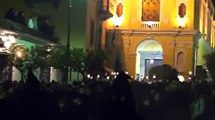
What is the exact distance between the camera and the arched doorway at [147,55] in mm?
71062

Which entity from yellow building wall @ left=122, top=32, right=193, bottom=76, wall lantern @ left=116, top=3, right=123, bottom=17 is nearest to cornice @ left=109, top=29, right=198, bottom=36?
yellow building wall @ left=122, top=32, right=193, bottom=76

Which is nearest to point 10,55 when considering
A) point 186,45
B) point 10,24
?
point 10,24

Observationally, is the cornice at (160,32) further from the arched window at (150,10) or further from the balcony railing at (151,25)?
the arched window at (150,10)

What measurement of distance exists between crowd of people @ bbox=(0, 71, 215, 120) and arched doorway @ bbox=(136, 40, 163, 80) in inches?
2040

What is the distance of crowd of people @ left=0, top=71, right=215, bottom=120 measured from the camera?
1041 centimetres

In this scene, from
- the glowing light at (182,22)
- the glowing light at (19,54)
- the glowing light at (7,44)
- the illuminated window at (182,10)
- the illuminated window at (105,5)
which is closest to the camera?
the glowing light at (7,44)

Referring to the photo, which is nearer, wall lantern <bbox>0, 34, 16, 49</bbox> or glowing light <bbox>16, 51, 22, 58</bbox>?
wall lantern <bbox>0, 34, 16, 49</bbox>

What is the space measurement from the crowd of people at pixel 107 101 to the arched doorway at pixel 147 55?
51819mm

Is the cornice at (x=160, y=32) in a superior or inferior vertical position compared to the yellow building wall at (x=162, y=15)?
inferior

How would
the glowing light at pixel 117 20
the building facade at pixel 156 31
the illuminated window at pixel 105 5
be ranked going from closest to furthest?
the illuminated window at pixel 105 5, the building facade at pixel 156 31, the glowing light at pixel 117 20

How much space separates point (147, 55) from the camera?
242 feet

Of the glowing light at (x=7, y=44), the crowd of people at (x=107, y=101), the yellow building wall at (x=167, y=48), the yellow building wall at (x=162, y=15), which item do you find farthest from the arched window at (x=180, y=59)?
the crowd of people at (x=107, y=101)

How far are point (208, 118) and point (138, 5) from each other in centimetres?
5574

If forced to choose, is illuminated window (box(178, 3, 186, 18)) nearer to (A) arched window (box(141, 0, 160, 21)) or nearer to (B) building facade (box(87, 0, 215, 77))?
(B) building facade (box(87, 0, 215, 77))
